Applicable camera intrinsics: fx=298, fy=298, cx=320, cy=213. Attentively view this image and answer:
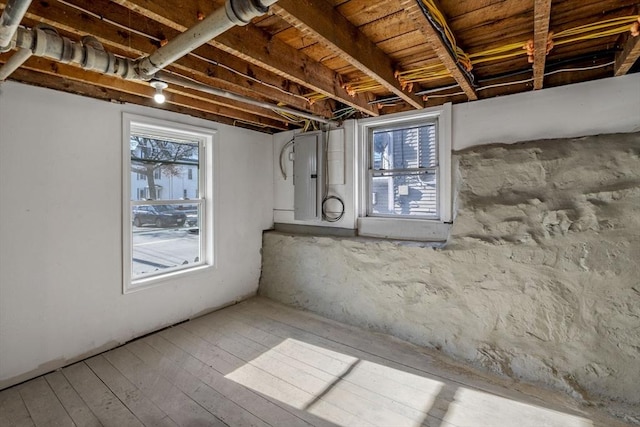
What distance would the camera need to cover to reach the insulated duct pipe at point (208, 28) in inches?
43.6

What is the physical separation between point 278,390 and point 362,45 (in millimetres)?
2353

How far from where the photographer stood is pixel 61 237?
7.63ft

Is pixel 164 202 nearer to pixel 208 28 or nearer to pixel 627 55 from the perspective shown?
pixel 208 28

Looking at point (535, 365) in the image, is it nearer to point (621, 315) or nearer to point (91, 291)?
point (621, 315)

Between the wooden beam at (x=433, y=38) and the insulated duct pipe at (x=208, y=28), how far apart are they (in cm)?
63

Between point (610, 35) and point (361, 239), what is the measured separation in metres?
2.34

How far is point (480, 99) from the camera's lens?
261 centimetres

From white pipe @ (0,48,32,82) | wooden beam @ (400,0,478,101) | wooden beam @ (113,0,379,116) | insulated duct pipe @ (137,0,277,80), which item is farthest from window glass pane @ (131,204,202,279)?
wooden beam @ (400,0,478,101)

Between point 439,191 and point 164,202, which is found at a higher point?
point 439,191

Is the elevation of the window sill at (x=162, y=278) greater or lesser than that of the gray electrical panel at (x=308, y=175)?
lesser

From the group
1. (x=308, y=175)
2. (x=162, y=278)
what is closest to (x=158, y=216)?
(x=162, y=278)

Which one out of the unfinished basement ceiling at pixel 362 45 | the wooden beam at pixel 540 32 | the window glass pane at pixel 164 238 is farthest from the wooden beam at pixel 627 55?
the window glass pane at pixel 164 238

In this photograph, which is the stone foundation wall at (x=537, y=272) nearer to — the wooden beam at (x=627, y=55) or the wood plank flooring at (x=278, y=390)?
the wood plank flooring at (x=278, y=390)

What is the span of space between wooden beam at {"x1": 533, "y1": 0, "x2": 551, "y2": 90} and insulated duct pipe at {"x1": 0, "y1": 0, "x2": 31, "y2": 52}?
6.50ft
